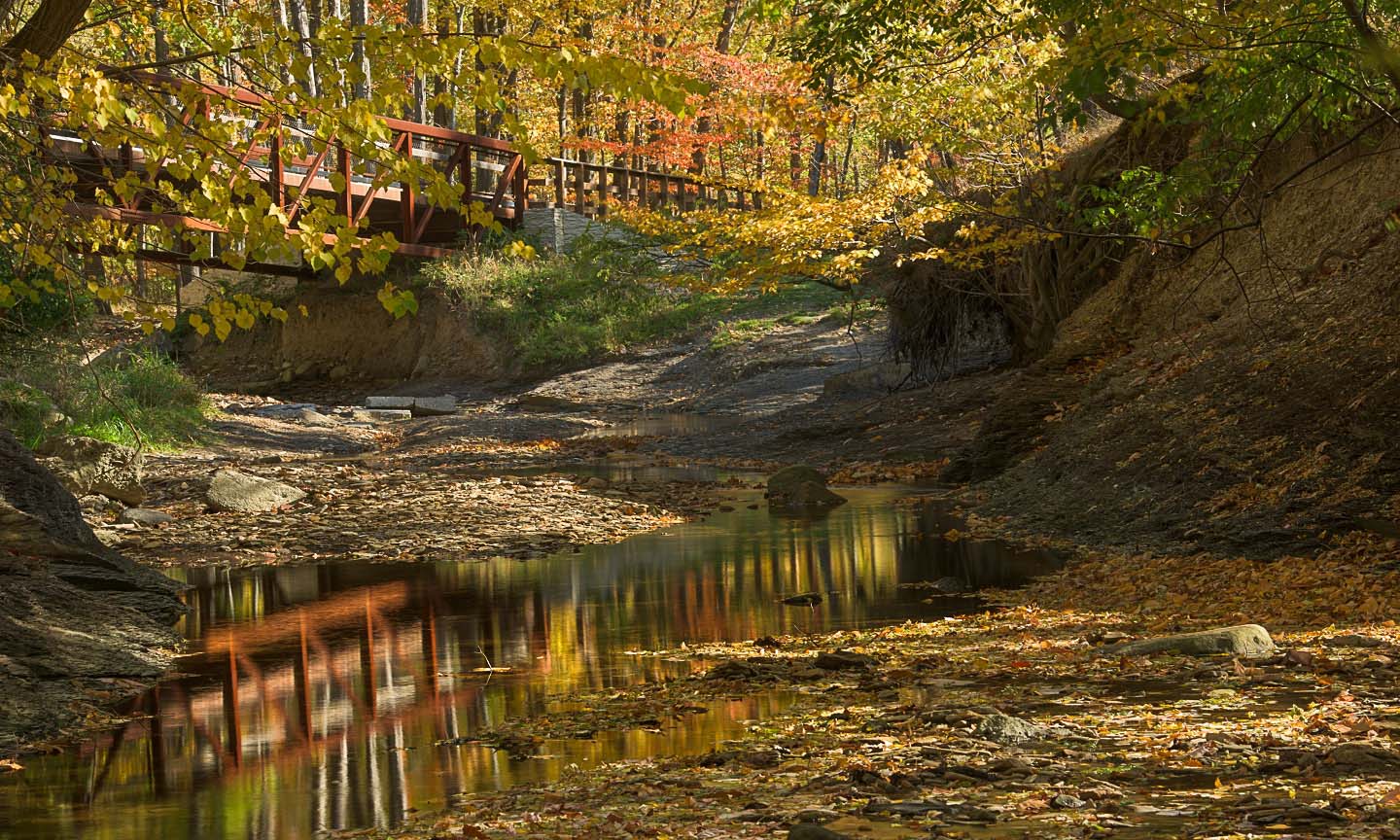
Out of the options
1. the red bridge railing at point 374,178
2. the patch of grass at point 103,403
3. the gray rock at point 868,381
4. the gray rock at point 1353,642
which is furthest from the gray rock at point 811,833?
the gray rock at point 868,381

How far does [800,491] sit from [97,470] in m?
7.46

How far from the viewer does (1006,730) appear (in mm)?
5344

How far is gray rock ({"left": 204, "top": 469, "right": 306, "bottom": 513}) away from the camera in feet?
47.0

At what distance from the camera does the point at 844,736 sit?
5.63 metres

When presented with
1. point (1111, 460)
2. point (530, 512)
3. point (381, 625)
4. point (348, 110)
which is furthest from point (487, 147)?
point (348, 110)

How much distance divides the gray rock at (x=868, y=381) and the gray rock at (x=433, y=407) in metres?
7.54

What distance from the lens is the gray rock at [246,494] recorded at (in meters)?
14.3

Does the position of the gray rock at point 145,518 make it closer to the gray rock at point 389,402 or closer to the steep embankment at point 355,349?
the gray rock at point 389,402

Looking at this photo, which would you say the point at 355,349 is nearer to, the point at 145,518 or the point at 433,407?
the point at 433,407

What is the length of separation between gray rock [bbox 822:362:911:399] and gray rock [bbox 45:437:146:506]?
11.6 metres

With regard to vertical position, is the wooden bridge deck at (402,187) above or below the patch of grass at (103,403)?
above

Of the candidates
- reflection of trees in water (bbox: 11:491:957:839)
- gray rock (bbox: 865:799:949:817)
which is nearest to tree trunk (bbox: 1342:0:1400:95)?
reflection of trees in water (bbox: 11:491:957:839)

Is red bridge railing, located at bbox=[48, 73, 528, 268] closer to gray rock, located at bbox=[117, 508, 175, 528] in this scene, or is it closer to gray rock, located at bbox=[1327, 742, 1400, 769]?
gray rock, located at bbox=[117, 508, 175, 528]

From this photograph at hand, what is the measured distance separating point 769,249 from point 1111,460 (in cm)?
752
